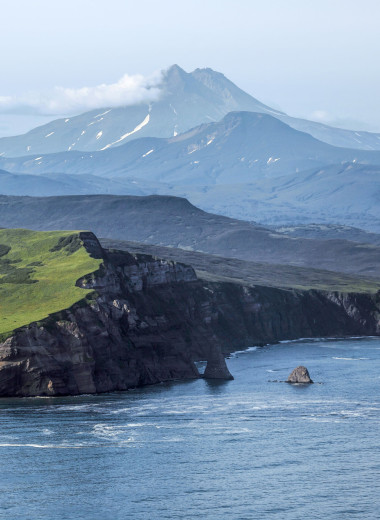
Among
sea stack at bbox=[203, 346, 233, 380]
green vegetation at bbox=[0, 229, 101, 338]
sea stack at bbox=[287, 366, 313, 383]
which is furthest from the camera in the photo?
sea stack at bbox=[203, 346, 233, 380]

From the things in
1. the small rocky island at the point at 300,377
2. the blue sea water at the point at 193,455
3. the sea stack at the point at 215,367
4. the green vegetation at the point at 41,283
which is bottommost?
the blue sea water at the point at 193,455

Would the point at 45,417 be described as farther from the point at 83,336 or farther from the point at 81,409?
the point at 83,336

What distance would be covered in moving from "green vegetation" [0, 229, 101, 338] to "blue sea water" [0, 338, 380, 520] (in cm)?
1484

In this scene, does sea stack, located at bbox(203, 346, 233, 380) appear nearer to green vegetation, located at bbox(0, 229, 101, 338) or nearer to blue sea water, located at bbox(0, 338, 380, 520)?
blue sea water, located at bbox(0, 338, 380, 520)

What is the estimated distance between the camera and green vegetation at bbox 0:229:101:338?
16575 centimetres

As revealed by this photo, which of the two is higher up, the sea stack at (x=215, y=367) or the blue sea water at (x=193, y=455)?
the sea stack at (x=215, y=367)

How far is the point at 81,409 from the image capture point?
485 ft

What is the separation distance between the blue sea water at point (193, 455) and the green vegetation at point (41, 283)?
14.8 metres

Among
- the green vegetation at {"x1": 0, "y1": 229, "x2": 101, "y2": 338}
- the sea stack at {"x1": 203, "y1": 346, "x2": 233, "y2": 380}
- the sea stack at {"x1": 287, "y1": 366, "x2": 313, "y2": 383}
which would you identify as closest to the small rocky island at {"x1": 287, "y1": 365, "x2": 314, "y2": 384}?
the sea stack at {"x1": 287, "y1": 366, "x2": 313, "y2": 383}

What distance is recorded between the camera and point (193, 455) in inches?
4857

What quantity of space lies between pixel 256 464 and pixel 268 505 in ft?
51.3

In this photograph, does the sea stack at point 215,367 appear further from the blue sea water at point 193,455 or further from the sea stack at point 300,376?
the blue sea water at point 193,455

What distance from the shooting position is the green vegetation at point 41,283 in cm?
16575

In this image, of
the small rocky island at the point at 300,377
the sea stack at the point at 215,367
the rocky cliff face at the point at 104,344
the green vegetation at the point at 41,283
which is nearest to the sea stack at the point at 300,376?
the small rocky island at the point at 300,377
